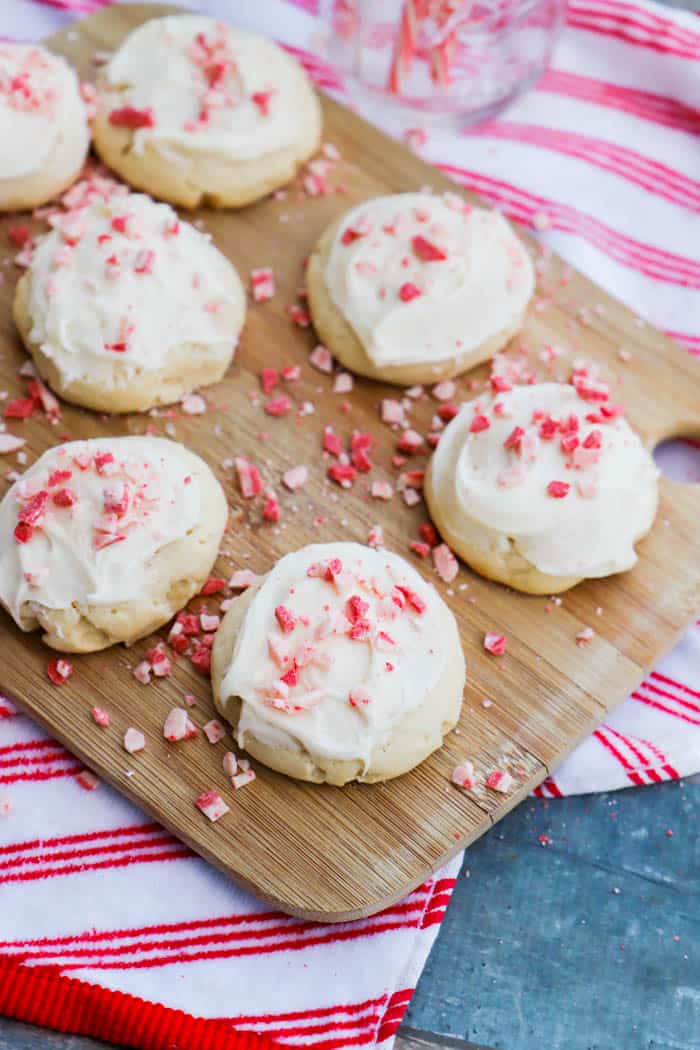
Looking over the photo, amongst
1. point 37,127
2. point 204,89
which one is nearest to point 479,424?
point 204,89

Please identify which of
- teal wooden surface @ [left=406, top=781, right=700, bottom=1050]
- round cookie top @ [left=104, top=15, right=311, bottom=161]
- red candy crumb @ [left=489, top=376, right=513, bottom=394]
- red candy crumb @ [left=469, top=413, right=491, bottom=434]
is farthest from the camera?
round cookie top @ [left=104, top=15, right=311, bottom=161]

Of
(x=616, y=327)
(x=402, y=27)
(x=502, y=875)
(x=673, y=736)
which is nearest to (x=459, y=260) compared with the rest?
(x=616, y=327)

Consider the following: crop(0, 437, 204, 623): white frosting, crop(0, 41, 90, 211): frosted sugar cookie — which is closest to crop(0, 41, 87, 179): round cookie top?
crop(0, 41, 90, 211): frosted sugar cookie

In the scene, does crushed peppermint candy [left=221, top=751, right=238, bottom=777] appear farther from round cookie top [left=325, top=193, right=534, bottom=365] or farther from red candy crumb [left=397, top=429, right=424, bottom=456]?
round cookie top [left=325, top=193, right=534, bottom=365]

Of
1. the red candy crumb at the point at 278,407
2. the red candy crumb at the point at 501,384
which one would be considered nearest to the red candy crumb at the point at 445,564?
the red candy crumb at the point at 501,384

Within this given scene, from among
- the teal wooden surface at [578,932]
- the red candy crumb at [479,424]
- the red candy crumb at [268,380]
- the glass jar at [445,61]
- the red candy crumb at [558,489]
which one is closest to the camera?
the teal wooden surface at [578,932]

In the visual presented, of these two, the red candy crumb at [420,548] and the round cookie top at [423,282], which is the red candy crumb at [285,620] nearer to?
the red candy crumb at [420,548]
